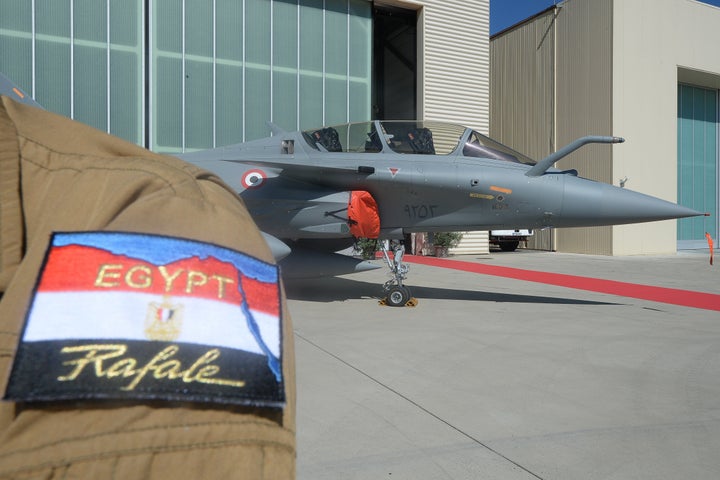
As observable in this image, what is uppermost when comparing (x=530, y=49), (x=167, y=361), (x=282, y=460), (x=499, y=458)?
(x=530, y=49)

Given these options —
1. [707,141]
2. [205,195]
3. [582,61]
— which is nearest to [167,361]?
[205,195]

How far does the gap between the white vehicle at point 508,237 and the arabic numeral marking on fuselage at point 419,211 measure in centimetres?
1250

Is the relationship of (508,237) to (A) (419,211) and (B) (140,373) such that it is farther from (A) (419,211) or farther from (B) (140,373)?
(B) (140,373)

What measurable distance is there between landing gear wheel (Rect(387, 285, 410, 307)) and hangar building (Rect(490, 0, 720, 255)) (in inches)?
551

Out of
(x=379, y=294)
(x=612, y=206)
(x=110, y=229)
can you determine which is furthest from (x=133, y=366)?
(x=379, y=294)

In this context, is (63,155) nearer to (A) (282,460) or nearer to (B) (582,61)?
(A) (282,460)

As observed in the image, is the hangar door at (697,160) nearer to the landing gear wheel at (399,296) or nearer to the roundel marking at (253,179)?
the landing gear wheel at (399,296)

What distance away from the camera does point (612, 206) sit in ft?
20.0

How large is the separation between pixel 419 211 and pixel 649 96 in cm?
1673

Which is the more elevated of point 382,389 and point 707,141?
point 707,141

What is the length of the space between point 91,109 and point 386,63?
14414mm

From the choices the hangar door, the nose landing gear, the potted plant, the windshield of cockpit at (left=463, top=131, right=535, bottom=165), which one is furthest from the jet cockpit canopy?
the hangar door

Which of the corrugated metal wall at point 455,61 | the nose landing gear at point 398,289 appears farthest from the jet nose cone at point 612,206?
the corrugated metal wall at point 455,61

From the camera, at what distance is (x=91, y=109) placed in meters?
11.9
